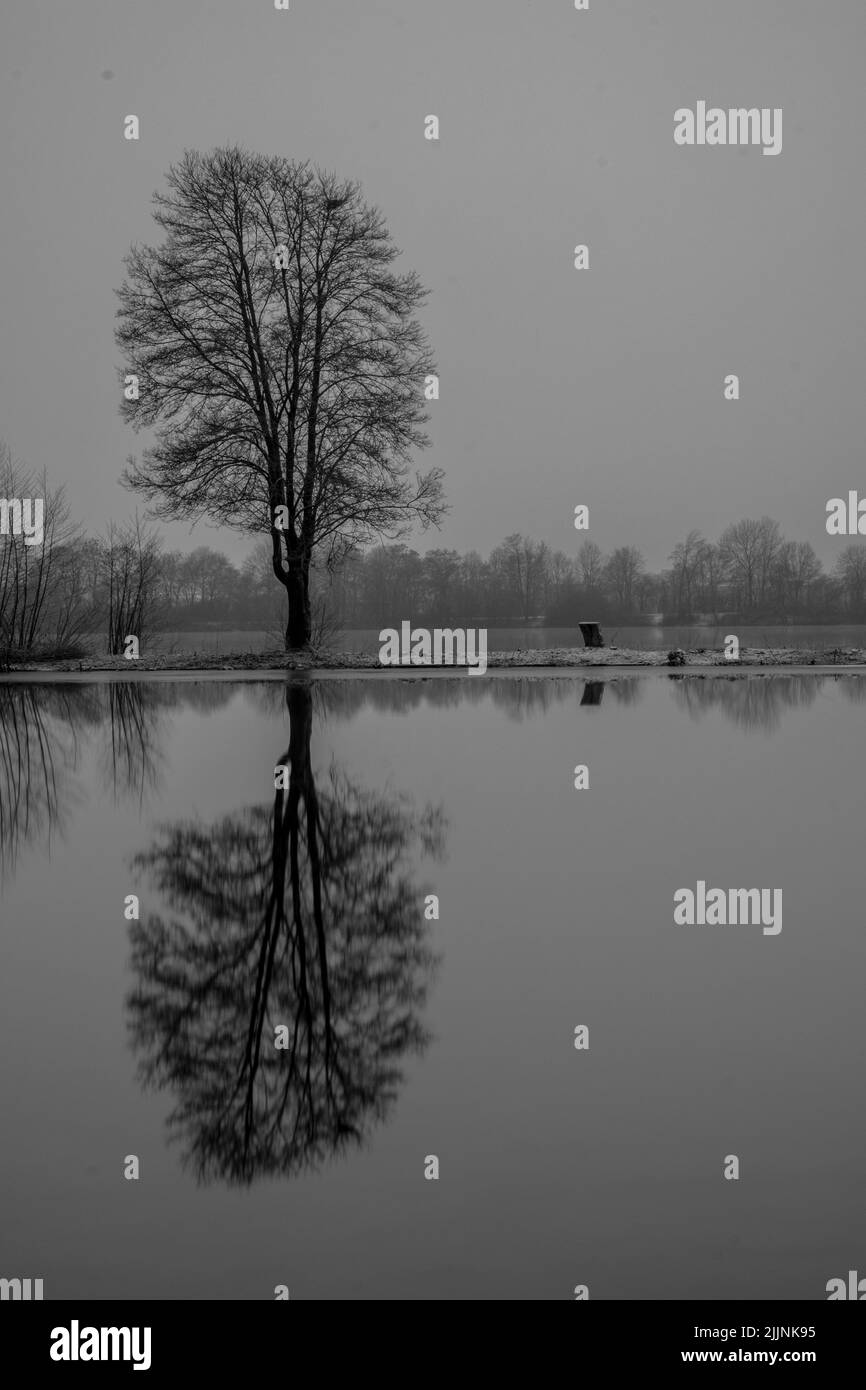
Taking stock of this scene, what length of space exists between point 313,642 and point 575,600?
54233mm

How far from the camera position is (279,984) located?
5836 millimetres

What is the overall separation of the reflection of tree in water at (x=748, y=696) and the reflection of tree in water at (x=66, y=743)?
27.6 feet

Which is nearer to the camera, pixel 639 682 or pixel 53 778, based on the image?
pixel 53 778

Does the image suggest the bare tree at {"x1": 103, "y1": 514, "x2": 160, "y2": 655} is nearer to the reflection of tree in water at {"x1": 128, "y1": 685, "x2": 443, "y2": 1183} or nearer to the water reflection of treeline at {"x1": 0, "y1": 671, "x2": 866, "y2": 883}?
the water reflection of treeline at {"x1": 0, "y1": 671, "x2": 866, "y2": 883}

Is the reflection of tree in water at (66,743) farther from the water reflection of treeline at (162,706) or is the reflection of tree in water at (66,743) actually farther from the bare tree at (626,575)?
the bare tree at (626,575)

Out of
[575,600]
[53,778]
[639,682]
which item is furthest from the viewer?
[575,600]

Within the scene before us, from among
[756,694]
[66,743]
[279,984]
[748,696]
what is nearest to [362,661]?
[756,694]

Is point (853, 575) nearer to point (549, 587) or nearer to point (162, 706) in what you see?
point (549, 587)

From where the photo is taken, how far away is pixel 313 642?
3741 centimetres

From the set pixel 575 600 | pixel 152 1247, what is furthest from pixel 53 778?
pixel 575 600

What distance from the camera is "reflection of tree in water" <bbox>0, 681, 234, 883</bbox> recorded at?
10.9 meters

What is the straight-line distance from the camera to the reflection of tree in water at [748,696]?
2009 centimetres

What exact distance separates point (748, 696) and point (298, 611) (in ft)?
50.7
